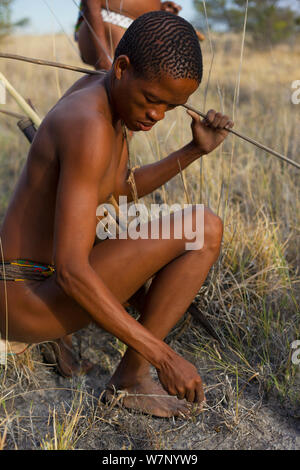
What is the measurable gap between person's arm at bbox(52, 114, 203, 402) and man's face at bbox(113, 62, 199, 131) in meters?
0.10

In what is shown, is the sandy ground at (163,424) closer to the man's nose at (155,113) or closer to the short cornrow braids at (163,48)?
the man's nose at (155,113)

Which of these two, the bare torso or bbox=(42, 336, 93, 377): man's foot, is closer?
the bare torso

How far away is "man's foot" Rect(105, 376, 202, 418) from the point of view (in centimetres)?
166

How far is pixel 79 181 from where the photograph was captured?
1333 millimetres

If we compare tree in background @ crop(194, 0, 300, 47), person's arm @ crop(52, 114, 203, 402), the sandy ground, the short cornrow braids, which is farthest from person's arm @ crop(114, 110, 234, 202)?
tree in background @ crop(194, 0, 300, 47)

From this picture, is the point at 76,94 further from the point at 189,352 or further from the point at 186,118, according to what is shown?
the point at 186,118

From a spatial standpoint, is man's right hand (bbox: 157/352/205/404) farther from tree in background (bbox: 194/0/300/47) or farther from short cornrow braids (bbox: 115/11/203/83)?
tree in background (bbox: 194/0/300/47)

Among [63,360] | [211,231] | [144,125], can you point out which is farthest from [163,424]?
[144,125]

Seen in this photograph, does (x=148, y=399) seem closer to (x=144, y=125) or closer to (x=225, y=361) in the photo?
(x=225, y=361)

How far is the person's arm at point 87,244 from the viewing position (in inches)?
51.9

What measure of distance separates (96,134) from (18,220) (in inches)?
15.9

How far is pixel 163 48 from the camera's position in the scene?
1306 millimetres
